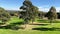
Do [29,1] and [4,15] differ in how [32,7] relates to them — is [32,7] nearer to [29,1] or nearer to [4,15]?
[29,1]

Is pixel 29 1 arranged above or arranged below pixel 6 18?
above

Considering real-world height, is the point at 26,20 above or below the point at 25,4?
below

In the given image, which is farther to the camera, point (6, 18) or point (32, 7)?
point (6, 18)

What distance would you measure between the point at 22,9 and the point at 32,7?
4.04 m

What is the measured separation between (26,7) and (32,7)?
2.56 m

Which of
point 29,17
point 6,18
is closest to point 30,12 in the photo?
point 29,17

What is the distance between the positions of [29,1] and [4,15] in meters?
11.6

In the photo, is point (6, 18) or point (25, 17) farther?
point (6, 18)

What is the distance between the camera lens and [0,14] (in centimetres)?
5966

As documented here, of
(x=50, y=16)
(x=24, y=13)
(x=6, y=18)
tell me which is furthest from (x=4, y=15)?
(x=50, y=16)

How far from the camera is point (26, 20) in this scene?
5184 cm

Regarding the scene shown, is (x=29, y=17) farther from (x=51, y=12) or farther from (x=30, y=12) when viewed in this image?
(x=51, y=12)

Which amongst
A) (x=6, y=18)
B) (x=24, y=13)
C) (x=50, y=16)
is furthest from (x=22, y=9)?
(x=50, y=16)

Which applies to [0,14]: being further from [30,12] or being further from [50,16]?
[50,16]
